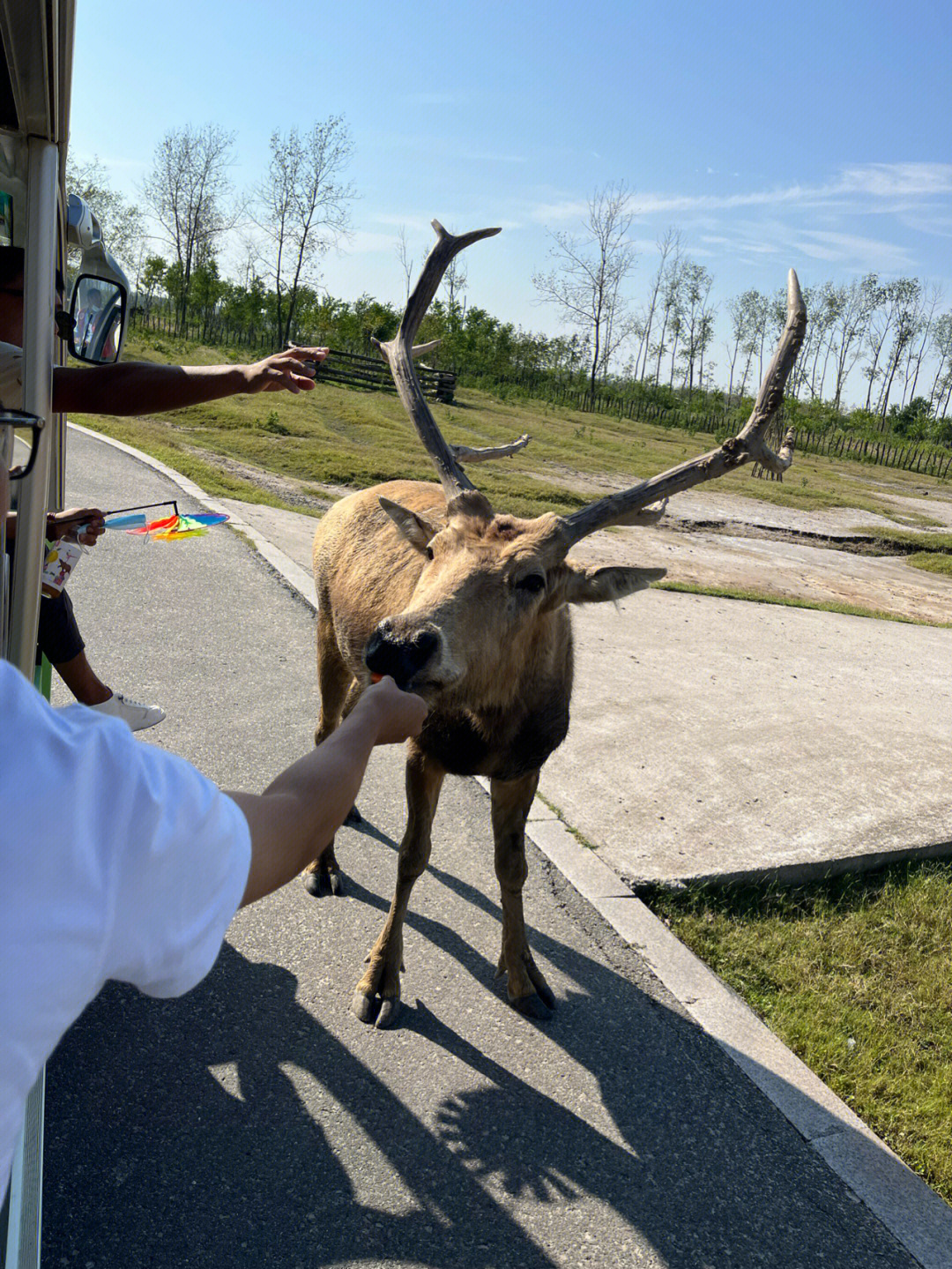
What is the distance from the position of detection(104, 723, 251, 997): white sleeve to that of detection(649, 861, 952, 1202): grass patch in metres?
3.16

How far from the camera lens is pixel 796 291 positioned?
3.83 m

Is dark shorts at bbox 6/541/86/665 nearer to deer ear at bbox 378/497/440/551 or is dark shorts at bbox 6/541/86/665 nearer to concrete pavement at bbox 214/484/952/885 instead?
deer ear at bbox 378/497/440/551

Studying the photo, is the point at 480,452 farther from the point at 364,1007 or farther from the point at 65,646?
the point at 364,1007

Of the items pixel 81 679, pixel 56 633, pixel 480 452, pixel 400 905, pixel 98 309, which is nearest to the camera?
pixel 98 309

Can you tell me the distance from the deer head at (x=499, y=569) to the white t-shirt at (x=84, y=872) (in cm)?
184

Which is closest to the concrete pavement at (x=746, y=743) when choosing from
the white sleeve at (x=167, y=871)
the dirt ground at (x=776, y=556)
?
the dirt ground at (x=776, y=556)

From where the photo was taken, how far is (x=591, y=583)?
3742 millimetres

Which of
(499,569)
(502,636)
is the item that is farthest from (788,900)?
(499,569)

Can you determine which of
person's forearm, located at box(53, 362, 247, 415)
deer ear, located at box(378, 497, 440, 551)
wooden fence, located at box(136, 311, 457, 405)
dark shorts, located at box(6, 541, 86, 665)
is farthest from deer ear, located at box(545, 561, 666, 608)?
wooden fence, located at box(136, 311, 457, 405)

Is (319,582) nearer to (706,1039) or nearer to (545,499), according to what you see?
Answer: (706,1039)

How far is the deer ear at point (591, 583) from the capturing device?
3709 millimetres

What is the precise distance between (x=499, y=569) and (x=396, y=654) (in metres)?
0.75

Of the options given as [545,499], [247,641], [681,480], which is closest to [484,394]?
[545,499]

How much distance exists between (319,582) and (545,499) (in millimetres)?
12261
